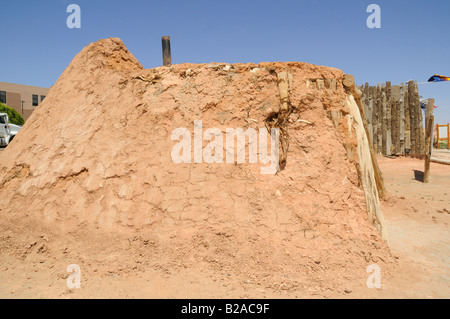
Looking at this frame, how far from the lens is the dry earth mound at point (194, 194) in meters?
3.29

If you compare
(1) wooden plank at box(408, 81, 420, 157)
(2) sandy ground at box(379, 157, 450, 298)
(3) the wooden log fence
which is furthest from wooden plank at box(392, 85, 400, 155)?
(2) sandy ground at box(379, 157, 450, 298)

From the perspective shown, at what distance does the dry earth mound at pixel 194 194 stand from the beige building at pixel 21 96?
121 ft

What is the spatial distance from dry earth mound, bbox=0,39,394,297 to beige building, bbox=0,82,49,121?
3697cm

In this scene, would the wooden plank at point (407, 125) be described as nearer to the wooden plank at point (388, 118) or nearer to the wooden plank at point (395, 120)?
the wooden plank at point (395, 120)

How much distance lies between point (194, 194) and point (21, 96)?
40.7m

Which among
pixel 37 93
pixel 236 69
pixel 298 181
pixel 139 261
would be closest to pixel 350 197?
pixel 298 181

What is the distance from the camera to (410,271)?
3311mm

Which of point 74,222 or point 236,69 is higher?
point 236,69

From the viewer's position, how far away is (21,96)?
36.4 m

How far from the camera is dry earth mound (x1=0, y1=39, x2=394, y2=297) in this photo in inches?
130

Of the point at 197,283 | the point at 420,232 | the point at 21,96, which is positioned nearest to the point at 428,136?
the point at 420,232

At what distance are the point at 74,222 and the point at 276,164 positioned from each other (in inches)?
102

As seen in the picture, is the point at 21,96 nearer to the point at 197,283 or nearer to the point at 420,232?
the point at 197,283
